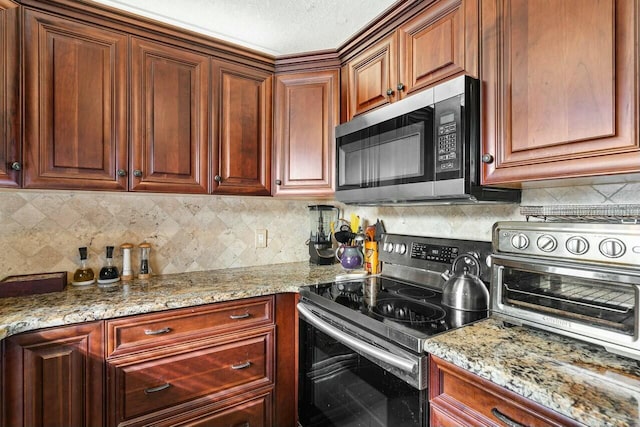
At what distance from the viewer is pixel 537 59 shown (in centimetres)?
100

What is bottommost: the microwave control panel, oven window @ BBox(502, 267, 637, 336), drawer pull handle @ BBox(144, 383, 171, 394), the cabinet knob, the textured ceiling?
drawer pull handle @ BBox(144, 383, 171, 394)

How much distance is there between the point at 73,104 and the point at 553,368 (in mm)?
1968

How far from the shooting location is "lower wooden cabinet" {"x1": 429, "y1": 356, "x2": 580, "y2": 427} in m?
0.74

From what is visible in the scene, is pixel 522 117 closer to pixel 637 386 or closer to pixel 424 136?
pixel 424 136

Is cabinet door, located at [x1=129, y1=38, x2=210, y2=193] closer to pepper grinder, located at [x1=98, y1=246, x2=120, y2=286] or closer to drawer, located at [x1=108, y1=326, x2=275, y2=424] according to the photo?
pepper grinder, located at [x1=98, y1=246, x2=120, y2=286]

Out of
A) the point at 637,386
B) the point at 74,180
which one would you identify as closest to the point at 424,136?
the point at 637,386

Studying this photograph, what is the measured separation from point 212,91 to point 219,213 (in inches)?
29.3

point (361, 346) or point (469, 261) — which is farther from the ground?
point (469, 261)

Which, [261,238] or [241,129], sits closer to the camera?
[241,129]

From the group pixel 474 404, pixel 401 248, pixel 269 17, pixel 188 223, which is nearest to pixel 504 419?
pixel 474 404

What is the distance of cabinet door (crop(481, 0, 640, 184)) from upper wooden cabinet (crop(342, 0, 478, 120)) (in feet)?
0.28

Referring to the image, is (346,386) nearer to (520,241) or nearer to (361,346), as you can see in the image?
(361,346)

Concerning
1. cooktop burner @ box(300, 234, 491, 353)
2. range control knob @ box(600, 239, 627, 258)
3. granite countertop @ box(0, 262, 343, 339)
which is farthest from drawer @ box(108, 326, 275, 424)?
range control knob @ box(600, 239, 627, 258)

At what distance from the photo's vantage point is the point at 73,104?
1.42 metres
